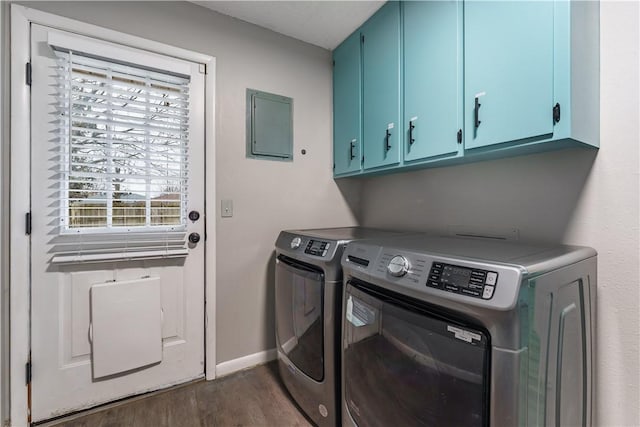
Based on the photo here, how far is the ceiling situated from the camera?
1.79 metres

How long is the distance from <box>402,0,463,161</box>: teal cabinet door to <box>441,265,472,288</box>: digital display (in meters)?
0.75

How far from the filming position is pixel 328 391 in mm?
1371

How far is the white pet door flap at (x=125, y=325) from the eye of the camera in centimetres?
A: 157

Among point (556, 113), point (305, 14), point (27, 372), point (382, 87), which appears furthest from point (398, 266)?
point (27, 372)

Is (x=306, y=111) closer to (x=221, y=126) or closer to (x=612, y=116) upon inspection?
(x=221, y=126)

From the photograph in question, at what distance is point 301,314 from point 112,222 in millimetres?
1190

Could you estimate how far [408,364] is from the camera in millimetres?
957

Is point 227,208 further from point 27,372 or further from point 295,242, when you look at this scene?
point 27,372

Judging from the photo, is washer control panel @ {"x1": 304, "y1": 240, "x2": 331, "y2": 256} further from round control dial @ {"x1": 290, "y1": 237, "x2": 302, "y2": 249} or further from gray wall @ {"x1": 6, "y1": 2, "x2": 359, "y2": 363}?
gray wall @ {"x1": 6, "y1": 2, "x2": 359, "y2": 363}

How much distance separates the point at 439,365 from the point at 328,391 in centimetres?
73

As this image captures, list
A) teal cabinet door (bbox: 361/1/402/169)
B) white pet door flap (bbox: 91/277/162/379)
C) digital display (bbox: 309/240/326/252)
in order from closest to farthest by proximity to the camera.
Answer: digital display (bbox: 309/240/326/252)
white pet door flap (bbox: 91/277/162/379)
teal cabinet door (bbox: 361/1/402/169)

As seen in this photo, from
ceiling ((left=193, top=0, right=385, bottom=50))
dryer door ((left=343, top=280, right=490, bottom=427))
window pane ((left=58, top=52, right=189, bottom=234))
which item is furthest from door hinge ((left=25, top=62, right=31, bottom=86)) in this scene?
dryer door ((left=343, top=280, right=490, bottom=427))

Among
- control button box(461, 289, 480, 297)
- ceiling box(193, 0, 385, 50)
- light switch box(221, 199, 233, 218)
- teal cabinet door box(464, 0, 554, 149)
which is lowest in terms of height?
Answer: control button box(461, 289, 480, 297)

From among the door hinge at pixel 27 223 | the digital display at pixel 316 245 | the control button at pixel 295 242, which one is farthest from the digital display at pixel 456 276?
the door hinge at pixel 27 223
